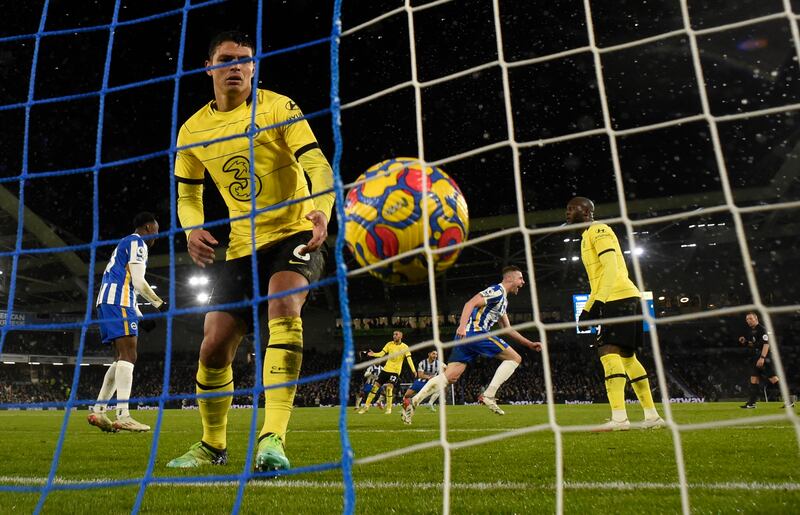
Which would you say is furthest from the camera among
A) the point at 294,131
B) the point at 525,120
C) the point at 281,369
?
the point at 525,120

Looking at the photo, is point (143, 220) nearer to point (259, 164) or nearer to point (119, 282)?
point (119, 282)

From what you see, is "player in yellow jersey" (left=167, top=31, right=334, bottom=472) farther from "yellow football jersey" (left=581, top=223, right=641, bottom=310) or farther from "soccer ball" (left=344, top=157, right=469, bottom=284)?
"yellow football jersey" (left=581, top=223, right=641, bottom=310)

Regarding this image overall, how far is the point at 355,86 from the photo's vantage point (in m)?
14.9

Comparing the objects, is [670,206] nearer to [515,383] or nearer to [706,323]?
[706,323]

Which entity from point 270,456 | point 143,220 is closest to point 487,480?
point 270,456

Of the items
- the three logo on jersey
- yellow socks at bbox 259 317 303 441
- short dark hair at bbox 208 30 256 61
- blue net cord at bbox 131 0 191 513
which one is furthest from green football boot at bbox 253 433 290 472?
short dark hair at bbox 208 30 256 61

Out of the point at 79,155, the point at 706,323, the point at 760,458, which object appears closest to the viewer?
the point at 760,458

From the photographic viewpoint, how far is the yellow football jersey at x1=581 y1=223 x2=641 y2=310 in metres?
5.10

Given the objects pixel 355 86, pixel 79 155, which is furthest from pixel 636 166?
pixel 79 155

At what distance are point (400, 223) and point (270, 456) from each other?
1170 mm

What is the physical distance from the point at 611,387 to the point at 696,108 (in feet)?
49.3

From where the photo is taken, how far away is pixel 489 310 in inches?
284

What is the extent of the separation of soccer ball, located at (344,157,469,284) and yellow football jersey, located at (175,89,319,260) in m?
0.57

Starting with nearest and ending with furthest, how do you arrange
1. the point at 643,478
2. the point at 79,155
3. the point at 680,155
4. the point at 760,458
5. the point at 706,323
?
the point at 643,478 → the point at 760,458 → the point at 79,155 → the point at 680,155 → the point at 706,323
